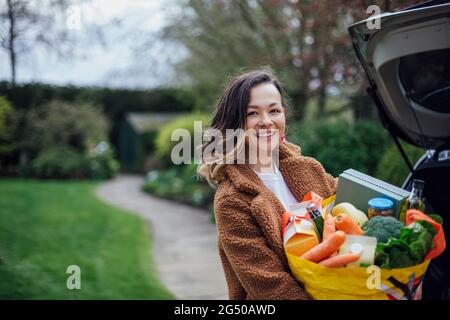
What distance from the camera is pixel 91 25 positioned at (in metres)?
4.76

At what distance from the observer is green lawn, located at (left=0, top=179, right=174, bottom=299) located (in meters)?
4.56

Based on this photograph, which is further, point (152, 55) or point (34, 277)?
point (152, 55)

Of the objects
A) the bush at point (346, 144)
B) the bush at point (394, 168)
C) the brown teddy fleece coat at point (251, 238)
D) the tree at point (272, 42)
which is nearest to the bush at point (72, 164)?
the tree at point (272, 42)

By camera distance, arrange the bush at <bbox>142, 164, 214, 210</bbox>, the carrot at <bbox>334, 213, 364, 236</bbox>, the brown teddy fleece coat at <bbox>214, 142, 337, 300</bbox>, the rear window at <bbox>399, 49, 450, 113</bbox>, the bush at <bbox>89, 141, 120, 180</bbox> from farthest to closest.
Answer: the bush at <bbox>89, 141, 120, 180</bbox> < the bush at <bbox>142, 164, 214, 210</bbox> < the rear window at <bbox>399, 49, 450, 113</bbox> < the brown teddy fleece coat at <bbox>214, 142, 337, 300</bbox> < the carrot at <bbox>334, 213, 364, 236</bbox>

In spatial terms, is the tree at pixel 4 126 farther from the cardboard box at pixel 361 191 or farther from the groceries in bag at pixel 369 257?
the groceries in bag at pixel 369 257

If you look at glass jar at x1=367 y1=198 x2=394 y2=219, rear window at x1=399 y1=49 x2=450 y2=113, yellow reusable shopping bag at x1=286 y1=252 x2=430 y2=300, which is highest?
rear window at x1=399 y1=49 x2=450 y2=113

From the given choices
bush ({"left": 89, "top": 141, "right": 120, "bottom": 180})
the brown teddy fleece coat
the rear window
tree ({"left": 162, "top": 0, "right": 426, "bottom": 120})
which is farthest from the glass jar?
bush ({"left": 89, "top": 141, "right": 120, "bottom": 180})

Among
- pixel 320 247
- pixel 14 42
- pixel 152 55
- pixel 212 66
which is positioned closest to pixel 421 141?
pixel 320 247

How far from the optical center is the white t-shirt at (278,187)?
2.05 meters

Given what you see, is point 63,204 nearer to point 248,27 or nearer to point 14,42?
point 248,27

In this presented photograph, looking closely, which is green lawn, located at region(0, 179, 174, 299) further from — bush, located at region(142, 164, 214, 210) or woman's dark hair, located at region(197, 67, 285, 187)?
woman's dark hair, located at region(197, 67, 285, 187)

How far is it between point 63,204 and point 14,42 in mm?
6066

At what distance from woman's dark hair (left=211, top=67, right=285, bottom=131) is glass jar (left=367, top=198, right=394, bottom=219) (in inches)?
22.8

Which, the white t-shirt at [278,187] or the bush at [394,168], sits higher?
the white t-shirt at [278,187]
